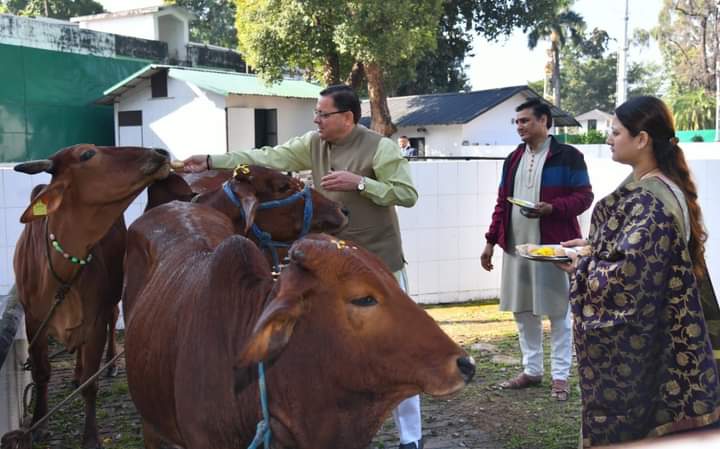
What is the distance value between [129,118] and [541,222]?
19488 millimetres

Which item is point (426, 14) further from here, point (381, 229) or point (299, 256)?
point (299, 256)

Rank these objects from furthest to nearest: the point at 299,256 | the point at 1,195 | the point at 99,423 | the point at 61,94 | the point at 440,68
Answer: the point at 440,68
the point at 61,94
the point at 1,195
the point at 99,423
the point at 299,256

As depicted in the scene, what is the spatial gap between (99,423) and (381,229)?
247cm

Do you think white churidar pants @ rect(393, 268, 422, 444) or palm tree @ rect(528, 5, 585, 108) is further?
palm tree @ rect(528, 5, 585, 108)

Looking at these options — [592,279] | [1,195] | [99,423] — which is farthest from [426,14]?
[592,279]

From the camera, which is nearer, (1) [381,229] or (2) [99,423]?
(1) [381,229]

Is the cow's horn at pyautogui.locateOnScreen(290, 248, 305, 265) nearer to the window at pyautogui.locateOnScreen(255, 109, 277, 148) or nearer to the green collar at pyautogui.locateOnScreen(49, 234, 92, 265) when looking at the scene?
the green collar at pyautogui.locateOnScreen(49, 234, 92, 265)

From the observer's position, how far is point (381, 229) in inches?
173

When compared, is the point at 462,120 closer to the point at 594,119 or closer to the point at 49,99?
the point at 49,99

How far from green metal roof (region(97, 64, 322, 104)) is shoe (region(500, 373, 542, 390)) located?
17.1 metres

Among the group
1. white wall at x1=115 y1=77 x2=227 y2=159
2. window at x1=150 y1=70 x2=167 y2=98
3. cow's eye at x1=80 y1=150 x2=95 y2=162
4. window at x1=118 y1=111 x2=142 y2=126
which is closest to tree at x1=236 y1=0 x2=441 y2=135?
white wall at x1=115 y1=77 x2=227 y2=159

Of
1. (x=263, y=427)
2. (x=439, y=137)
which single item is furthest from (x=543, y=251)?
(x=439, y=137)

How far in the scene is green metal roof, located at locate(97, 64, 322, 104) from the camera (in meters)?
Answer: 21.9

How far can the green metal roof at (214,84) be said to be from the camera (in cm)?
2189
